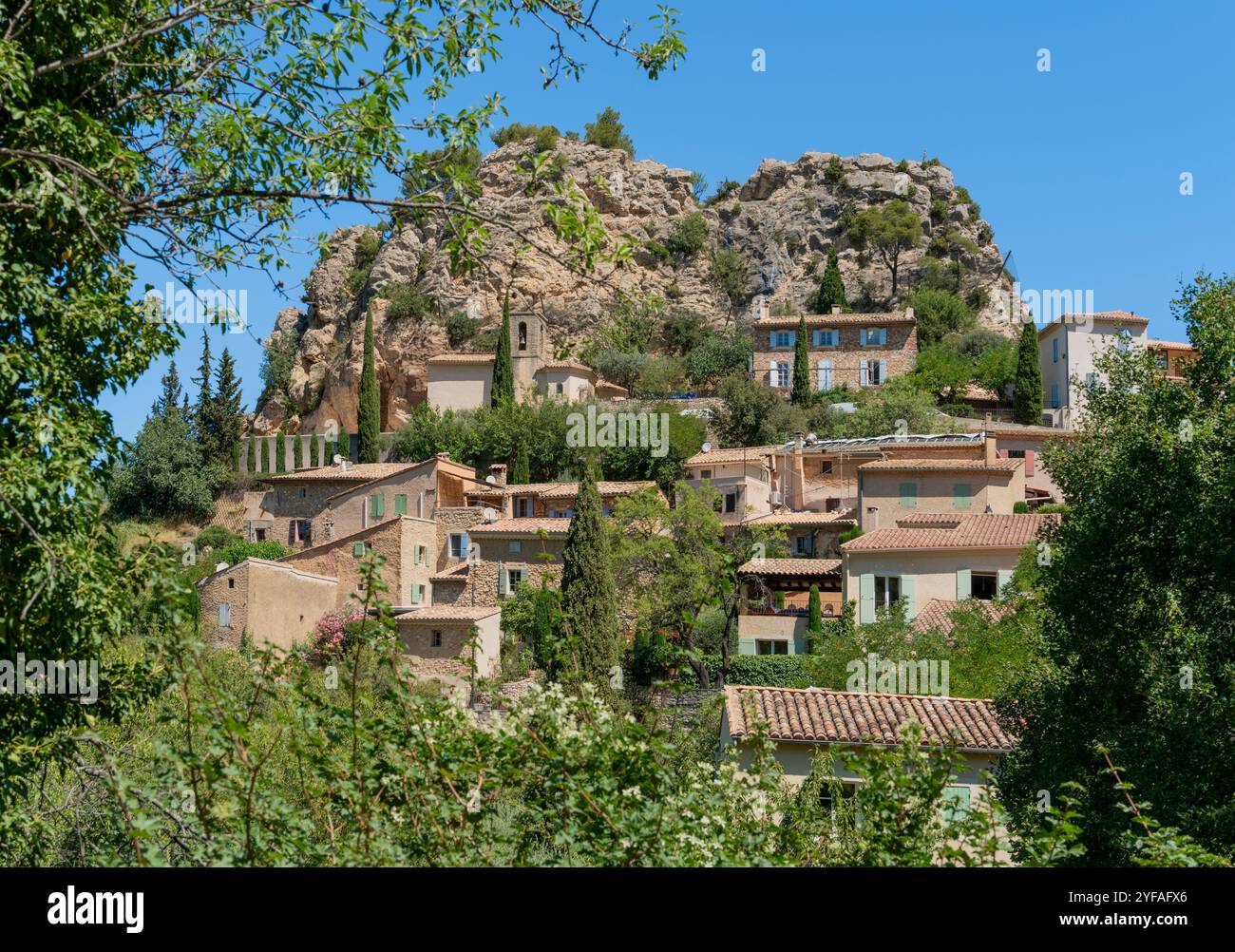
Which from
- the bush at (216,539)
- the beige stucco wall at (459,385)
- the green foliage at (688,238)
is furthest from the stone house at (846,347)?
the bush at (216,539)

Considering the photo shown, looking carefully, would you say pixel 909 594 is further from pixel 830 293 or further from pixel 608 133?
pixel 608 133

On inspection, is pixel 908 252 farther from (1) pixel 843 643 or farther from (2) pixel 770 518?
(1) pixel 843 643

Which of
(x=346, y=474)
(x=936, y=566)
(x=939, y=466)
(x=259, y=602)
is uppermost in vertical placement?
(x=346, y=474)

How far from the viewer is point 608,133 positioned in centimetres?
9300

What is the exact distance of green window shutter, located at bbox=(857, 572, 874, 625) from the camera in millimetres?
35656

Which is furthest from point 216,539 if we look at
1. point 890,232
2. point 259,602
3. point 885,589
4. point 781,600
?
point 890,232

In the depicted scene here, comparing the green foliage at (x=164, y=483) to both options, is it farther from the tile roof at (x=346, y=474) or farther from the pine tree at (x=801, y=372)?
Answer: the pine tree at (x=801, y=372)

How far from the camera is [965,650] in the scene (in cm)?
2839

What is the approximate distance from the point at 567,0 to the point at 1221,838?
910 cm

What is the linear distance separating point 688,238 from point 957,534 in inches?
1996

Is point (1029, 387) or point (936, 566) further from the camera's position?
point (1029, 387)

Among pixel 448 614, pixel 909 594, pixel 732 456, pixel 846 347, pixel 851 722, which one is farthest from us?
pixel 846 347

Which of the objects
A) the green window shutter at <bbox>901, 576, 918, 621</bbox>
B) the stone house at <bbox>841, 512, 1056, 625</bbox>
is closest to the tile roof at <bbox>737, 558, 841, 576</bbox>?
the stone house at <bbox>841, 512, 1056, 625</bbox>

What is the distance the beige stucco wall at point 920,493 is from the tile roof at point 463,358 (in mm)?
27098
